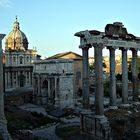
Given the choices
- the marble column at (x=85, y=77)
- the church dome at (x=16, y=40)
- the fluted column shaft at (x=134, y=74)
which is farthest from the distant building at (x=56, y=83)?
the marble column at (x=85, y=77)

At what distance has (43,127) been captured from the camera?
31.5 meters

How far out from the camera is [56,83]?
48.0 metres

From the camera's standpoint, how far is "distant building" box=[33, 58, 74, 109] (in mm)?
47844

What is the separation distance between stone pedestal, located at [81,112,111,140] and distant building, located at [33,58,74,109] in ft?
84.2

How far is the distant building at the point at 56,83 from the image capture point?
1884 inches

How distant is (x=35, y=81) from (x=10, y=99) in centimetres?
558

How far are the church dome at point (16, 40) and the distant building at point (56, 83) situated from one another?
59.7 ft

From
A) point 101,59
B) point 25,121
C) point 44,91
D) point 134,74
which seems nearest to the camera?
point 101,59

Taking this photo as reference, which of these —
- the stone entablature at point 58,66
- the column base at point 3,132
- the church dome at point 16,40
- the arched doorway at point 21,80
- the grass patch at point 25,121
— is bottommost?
the grass patch at point 25,121

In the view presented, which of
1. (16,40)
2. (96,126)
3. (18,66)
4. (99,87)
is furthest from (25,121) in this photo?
(16,40)

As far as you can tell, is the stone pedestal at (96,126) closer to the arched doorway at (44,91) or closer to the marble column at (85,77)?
the marble column at (85,77)

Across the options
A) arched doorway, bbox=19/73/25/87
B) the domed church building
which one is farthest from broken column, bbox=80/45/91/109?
arched doorway, bbox=19/73/25/87

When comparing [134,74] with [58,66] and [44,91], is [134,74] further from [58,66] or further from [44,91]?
[44,91]

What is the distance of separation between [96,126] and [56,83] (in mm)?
27614
